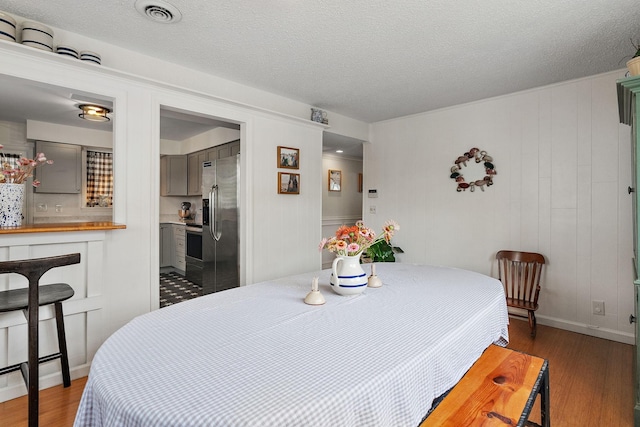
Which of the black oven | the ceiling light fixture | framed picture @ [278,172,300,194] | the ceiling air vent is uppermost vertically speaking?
the ceiling air vent

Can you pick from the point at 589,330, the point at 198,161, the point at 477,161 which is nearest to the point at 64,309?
the point at 198,161

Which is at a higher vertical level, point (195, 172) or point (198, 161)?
point (198, 161)

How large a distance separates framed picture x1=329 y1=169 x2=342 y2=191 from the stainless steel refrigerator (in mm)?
2581

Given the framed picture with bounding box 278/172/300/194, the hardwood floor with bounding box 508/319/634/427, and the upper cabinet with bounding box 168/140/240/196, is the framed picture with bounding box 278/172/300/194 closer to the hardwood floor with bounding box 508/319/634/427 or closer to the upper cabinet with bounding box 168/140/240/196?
the upper cabinet with bounding box 168/140/240/196

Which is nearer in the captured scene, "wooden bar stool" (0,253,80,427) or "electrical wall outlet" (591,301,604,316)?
"wooden bar stool" (0,253,80,427)

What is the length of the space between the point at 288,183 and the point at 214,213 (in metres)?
1.11

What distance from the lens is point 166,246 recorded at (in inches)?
226

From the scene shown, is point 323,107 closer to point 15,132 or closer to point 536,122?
point 536,122

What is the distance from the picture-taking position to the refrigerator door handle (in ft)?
13.4

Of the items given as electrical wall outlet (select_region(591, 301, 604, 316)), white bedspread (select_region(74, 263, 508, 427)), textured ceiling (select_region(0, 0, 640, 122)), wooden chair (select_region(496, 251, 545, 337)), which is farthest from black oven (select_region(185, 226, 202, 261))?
electrical wall outlet (select_region(591, 301, 604, 316))

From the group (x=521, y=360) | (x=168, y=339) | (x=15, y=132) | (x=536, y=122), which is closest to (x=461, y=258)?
(x=536, y=122)

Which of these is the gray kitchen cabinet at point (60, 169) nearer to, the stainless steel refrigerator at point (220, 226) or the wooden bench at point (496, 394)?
the stainless steel refrigerator at point (220, 226)

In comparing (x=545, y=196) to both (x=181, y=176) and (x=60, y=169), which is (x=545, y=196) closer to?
(x=181, y=176)

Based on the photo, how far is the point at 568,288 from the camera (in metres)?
3.22
